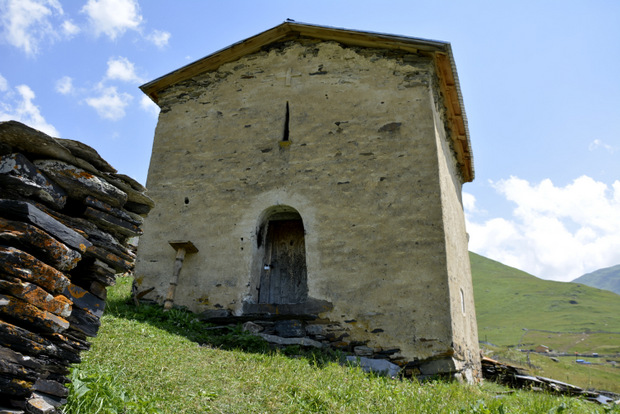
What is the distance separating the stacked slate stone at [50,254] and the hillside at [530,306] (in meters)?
40.3

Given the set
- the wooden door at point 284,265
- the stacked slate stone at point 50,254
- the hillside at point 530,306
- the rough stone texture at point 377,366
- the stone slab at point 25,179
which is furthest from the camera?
the hillside at point 530,306

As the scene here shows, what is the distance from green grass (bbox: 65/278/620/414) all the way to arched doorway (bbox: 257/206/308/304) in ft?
6.95

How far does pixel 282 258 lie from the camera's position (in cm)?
948

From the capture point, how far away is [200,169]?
1010 cm

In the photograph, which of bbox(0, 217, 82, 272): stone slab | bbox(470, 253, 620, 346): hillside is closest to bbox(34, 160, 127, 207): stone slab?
bbox(0, 217, 82, 272): stone slab

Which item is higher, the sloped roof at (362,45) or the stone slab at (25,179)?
the sloped roof at (362,45)

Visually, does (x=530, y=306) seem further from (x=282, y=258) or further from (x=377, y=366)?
(x=377, y=366)

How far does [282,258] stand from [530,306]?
59761mm

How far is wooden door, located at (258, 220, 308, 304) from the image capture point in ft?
30.2

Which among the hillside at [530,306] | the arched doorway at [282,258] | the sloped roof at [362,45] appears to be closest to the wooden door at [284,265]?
the arched doorway at [282,258]

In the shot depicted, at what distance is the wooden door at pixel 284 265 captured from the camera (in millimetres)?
9203

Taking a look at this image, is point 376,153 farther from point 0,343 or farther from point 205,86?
point 0,343

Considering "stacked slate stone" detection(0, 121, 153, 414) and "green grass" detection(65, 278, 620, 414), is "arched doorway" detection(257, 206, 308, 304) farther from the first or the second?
"stacked slate stone" detection(0, 121, 153, 414)

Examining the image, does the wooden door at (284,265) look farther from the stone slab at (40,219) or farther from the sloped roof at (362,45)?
the stone slab at (40,219)
